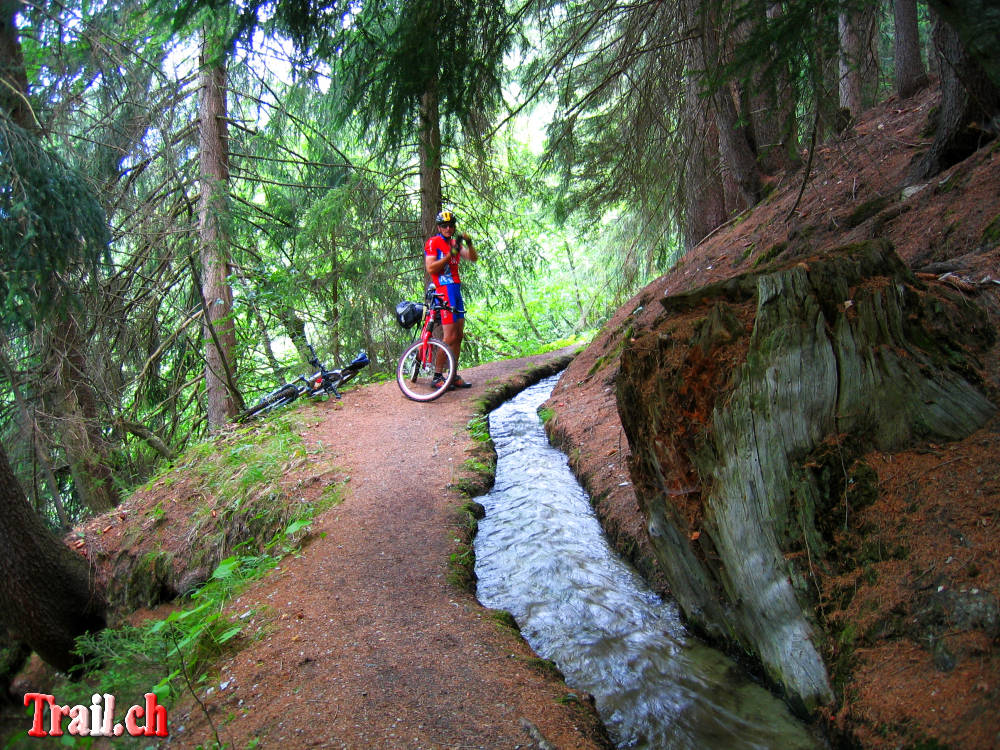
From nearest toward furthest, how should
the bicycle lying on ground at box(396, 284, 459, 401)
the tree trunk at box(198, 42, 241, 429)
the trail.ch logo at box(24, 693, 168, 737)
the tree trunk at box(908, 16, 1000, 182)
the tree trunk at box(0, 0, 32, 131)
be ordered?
the trail.ch logo at box(24, 693, 168, 737) < the tree trunk at box(908, 16, 1000, 182) < the tree trunk at box(0, 0, 32, 131) < the bicycle lying on ground at box(396, 284, 459, 401) < the tree trunk at box(198, 42, 241, 429)

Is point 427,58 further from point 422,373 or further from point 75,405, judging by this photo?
point 75,405

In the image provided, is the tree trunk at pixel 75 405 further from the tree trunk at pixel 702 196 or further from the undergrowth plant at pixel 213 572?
the tree trunk at pixel 702 196

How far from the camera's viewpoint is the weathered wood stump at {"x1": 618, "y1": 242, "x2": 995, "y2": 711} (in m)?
2.97

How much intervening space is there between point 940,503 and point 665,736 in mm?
1619

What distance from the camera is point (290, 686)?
3.20 m

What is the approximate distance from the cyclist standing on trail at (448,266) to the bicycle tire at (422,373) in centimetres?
12

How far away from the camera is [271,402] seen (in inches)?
366

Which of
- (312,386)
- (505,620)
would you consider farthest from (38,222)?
(505,620)

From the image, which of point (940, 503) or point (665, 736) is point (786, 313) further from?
point (665, 736)

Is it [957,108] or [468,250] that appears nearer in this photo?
[957,108]

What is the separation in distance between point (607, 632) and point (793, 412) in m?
1.76

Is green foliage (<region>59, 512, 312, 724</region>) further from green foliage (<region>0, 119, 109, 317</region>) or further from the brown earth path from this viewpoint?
green foliage (<region>0, 119, 109, 317</region>)

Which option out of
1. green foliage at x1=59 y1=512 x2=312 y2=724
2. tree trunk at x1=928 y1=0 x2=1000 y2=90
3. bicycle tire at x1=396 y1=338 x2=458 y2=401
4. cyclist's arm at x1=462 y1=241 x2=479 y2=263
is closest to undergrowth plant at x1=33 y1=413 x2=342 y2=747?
green foliage at x1=59 y1=512 x2=312 y2=724

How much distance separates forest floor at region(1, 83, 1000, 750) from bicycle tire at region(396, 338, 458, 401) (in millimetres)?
1860
